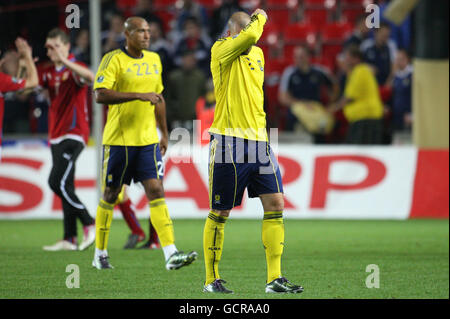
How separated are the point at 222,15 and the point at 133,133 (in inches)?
356

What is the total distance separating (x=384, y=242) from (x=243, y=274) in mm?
3161

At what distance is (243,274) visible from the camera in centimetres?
776

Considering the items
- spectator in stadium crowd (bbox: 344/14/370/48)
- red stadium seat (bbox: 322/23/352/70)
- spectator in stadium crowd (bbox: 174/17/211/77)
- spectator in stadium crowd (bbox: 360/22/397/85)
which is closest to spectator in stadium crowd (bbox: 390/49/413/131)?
spectator in stadium crowd (bbox: 360/22/397/85)

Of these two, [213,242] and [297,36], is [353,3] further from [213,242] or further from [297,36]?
[213,242]

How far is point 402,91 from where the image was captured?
15.3m

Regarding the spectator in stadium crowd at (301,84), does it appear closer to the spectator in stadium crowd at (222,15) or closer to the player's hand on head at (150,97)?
the spectator in stadium crowd at (222,15)

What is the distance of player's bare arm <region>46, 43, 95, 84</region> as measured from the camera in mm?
9039

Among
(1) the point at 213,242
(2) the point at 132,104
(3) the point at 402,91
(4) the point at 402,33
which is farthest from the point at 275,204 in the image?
(4) the point at 402,33

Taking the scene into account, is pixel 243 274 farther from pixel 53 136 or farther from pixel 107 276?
pixel 53 136

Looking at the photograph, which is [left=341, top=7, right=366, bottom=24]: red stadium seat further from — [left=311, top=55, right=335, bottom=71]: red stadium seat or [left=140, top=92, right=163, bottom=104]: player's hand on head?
[left=140, top=92, right=163, bottom=104]: player's hand on head

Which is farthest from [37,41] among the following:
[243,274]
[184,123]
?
[243,274]

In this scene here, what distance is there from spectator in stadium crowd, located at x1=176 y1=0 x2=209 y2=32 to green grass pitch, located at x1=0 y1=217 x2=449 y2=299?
553 cm

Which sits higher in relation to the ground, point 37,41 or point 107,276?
point 37,41

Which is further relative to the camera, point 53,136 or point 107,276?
point 53,136
